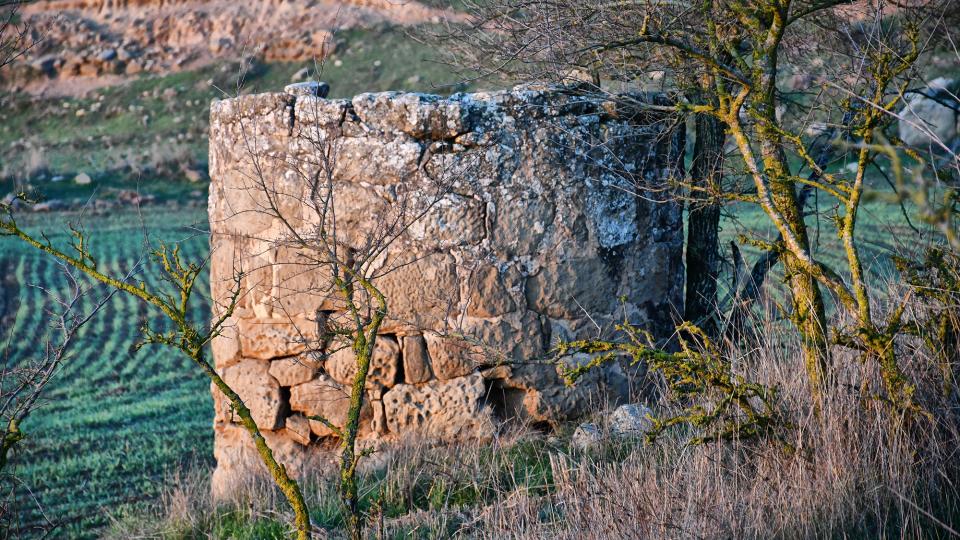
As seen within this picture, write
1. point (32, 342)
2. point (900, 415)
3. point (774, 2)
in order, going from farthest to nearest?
1. point (32, 342)
2. point (774, 2)
3. point (900, 415)

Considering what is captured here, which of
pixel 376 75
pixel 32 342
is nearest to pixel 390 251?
pixel 32 342

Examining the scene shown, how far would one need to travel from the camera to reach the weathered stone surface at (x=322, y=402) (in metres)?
5.10

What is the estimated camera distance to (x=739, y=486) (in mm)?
3559

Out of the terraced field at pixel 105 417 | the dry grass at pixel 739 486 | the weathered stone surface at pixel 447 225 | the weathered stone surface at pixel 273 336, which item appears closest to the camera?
the dry grass at pixel 739 486

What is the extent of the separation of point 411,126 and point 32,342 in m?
7.85

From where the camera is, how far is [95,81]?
96.1ft

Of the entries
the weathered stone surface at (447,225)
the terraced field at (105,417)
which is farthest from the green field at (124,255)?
the weathered stone surface at (447,225)

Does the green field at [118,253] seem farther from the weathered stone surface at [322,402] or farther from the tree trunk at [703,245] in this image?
the tree trunk at [703,245]

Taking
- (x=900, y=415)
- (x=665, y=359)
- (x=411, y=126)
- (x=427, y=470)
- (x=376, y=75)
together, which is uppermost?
(x=376, y=75)

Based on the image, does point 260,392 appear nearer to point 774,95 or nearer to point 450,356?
point 450,356

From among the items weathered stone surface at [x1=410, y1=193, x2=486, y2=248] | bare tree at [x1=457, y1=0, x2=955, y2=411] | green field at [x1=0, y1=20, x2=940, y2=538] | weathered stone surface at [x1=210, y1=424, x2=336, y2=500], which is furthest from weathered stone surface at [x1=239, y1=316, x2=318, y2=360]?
bare tree at [x1=457, y1=0, x2=955, y2=411]

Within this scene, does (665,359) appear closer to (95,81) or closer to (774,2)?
(774,2)

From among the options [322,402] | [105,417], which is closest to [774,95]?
[322,402]

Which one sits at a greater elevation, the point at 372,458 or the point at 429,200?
the point at 429,200
